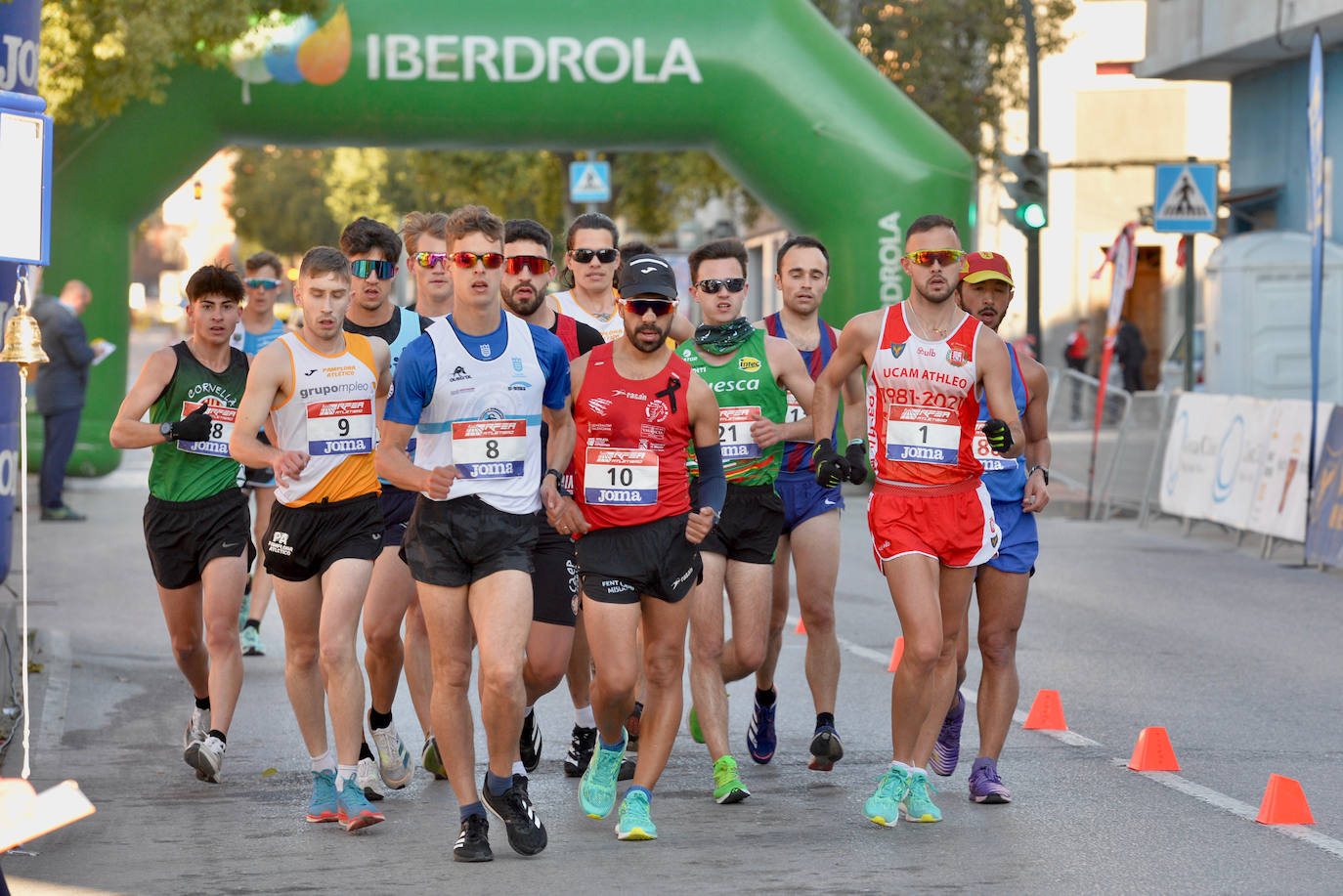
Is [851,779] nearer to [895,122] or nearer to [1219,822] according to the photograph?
[1219,822]

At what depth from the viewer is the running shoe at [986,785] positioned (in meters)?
7.06

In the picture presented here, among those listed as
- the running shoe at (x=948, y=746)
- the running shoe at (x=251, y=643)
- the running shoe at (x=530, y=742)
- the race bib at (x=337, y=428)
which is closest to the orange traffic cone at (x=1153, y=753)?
the running shoe at (x=948, y=746)

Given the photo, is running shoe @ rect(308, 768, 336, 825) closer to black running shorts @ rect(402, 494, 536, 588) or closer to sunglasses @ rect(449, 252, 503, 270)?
black running shorts @ rect(402, 494, 536, 588)

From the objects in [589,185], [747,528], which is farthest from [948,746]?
[589,185]

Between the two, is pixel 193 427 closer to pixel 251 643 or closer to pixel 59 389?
pixel 251 643

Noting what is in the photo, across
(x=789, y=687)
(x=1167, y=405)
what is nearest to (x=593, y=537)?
(x=789, y=687)

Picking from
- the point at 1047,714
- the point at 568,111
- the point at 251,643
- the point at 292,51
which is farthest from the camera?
the point at 568,111

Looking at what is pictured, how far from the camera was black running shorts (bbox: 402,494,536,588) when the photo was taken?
20.6 ft

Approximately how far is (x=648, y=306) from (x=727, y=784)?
70.3 inches

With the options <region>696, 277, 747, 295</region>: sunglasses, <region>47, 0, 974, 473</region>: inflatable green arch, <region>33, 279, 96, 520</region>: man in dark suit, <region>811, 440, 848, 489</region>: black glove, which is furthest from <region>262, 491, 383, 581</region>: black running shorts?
<region>47, 0, 974, 473</region>: inflatable green arch

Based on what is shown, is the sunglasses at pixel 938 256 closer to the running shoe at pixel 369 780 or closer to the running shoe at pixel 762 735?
the running shoe at pixel 762 735

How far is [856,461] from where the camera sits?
6.85 meters

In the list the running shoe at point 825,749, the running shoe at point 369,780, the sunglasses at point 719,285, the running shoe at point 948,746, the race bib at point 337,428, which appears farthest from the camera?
the sunglasses at point 719,285

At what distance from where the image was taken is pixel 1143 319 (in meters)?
42.9
